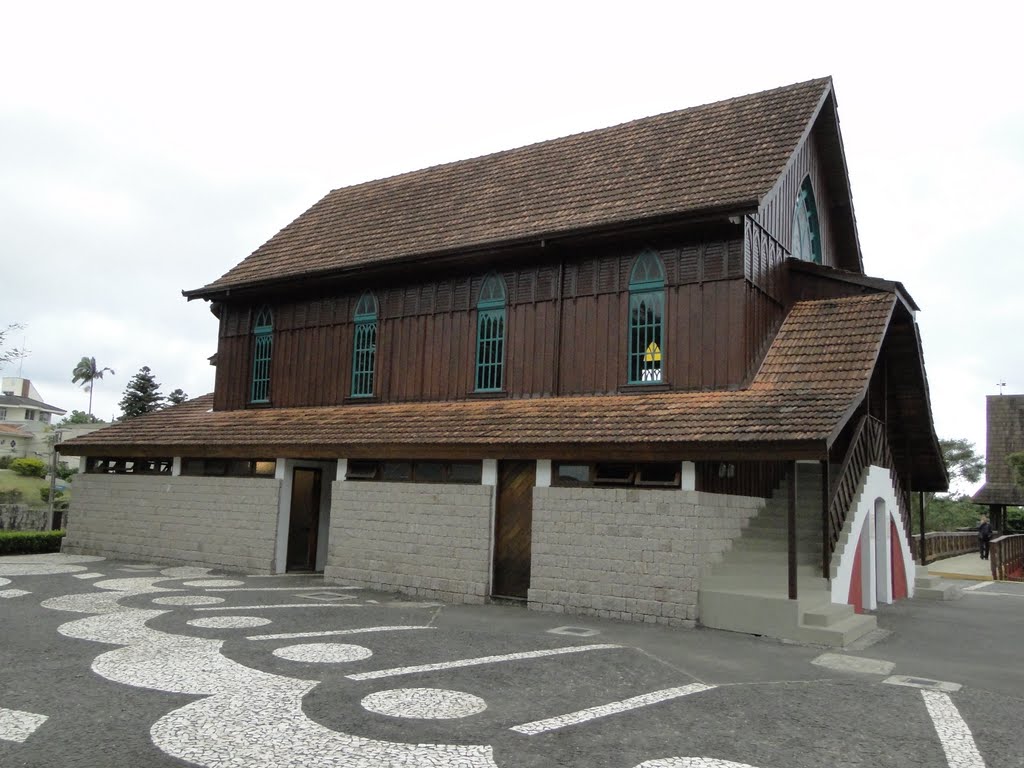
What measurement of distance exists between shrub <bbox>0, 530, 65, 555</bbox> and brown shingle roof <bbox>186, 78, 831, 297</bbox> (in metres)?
6.68

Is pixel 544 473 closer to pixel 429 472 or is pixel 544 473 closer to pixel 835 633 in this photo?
pixel 429 472

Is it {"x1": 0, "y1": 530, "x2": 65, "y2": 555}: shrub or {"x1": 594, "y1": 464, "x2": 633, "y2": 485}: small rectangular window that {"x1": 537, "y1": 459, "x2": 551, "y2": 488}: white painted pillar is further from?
{"x1": 0, "y1": 530, "x2": 65, "y2": 555}: shrub

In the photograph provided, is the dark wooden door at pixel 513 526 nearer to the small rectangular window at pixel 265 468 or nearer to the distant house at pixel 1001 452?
the small rectangular window at pixel 265 468

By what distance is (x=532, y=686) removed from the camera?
759cm

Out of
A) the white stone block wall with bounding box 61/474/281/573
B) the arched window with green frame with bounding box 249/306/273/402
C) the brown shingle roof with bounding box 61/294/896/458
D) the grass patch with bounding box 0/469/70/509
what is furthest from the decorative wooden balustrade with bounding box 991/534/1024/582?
the grass patch with bounding box 0/469/70/509

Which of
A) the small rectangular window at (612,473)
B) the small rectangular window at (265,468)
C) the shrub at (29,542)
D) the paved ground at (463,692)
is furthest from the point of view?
the shrub at (29,542)

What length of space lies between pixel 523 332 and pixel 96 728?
404 inches

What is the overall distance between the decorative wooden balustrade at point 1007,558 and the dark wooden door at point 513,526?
1447cm

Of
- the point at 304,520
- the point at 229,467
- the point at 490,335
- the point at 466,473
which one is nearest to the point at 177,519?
the point at 229,467

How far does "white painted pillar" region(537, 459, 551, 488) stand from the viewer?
12.8 meters

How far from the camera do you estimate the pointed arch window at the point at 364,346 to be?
17156mm

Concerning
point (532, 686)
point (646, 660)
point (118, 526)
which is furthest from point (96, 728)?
point (118, 526)

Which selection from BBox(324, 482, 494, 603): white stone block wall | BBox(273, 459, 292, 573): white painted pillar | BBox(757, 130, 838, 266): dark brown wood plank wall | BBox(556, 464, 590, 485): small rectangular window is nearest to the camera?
BBox(556, 464, 590, 485): small rectangular window

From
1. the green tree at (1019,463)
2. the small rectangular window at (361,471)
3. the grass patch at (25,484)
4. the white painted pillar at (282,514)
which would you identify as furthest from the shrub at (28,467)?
the green tree at (1019,463)
